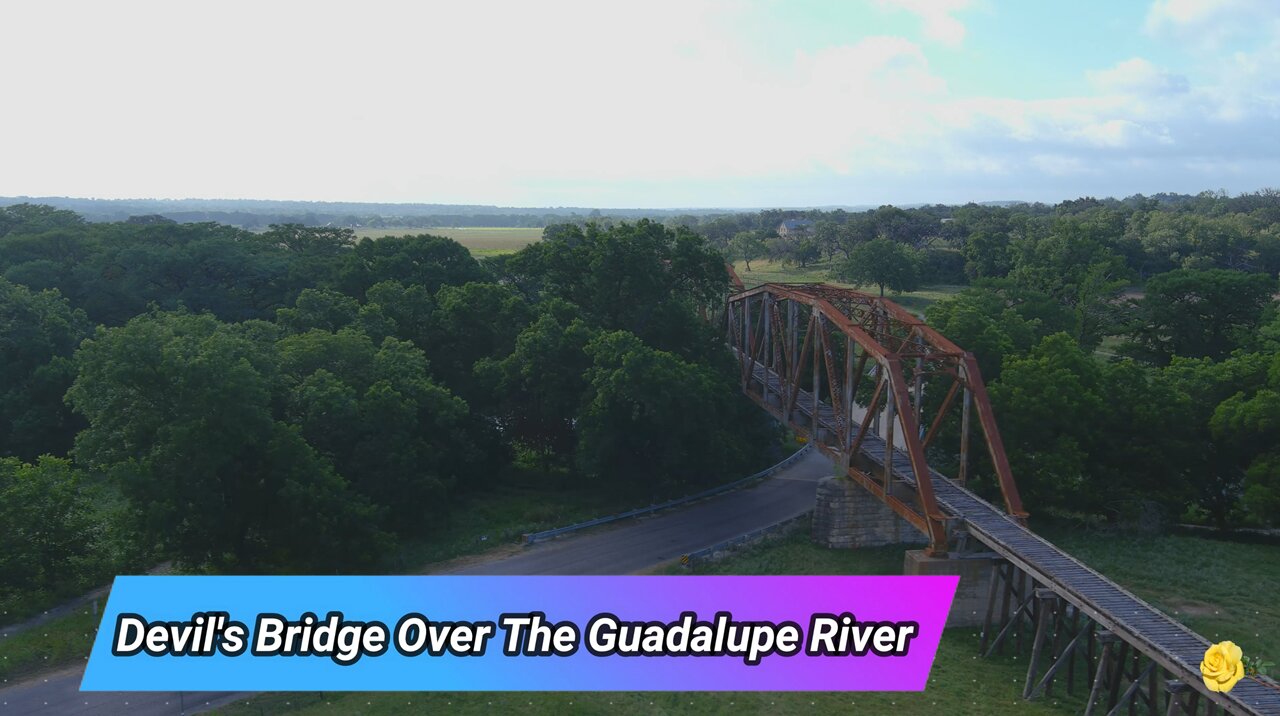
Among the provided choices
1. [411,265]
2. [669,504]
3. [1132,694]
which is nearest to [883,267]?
[411,265]

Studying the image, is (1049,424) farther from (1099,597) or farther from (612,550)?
(612,550)

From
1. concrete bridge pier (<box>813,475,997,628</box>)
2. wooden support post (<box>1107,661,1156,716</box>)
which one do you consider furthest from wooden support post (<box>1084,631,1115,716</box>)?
concrete bridge pier (<box>813,475,997,628</box>)

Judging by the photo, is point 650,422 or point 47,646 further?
point 650,422

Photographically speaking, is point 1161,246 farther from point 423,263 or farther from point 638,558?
point 638,558

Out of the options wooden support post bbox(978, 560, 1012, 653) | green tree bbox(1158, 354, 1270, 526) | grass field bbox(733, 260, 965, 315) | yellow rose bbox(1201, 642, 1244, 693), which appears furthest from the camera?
grass field bbox(733, 260, 965, 315)

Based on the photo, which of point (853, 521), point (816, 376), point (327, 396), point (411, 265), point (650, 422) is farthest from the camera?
point (411, 265)

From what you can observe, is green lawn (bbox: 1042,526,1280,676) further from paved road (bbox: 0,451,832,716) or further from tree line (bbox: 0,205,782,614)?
tree line (bbox: 0,205,782,614)

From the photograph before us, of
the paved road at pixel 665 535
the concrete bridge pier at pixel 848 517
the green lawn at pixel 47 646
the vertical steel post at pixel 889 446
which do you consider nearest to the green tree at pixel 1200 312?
the paved road at pixel 665 535

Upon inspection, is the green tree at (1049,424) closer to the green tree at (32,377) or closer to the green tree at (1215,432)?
the green tree at (1215,432)

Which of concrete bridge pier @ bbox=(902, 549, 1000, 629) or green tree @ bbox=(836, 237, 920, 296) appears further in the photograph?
green tree @ bbox=(836, 237, 920, 296)
